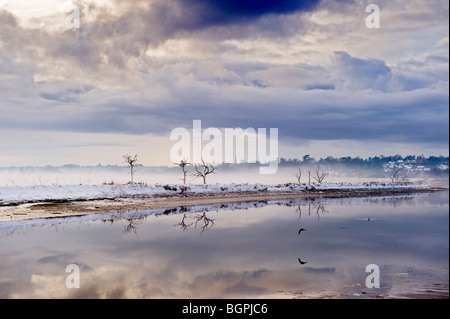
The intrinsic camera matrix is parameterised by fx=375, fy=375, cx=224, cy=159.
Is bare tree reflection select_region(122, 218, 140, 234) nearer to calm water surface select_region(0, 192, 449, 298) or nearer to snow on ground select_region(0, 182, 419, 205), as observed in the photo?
calm water surface select_region(0, 192, 449, 298)

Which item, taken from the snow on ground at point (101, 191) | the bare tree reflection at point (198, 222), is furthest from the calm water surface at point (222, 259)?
the snow on ground at point (101, 191)

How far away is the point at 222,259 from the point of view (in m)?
15.6

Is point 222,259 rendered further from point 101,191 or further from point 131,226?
point 101,191

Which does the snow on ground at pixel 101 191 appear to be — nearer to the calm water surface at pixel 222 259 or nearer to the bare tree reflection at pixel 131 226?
→ the bare tree reflection at pixel 131 226

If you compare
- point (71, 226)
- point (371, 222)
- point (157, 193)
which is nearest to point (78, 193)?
point (157, 193)

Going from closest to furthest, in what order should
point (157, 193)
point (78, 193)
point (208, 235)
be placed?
point (208, 235)
point (78, 193)
point (157, 193)

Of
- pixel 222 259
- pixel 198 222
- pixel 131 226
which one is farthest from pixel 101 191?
pixel 222 259

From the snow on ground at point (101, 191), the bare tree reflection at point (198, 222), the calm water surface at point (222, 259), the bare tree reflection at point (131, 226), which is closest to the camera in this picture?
the calm water surface at point (222, 259)

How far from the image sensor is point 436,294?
10562mm

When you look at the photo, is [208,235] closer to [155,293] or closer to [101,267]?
[101,267]

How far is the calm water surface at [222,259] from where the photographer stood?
37.2 ft

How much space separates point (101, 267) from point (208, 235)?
8.64m

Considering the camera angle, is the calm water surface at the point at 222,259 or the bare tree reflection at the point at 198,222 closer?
the calm water surface at the point at 222,259
